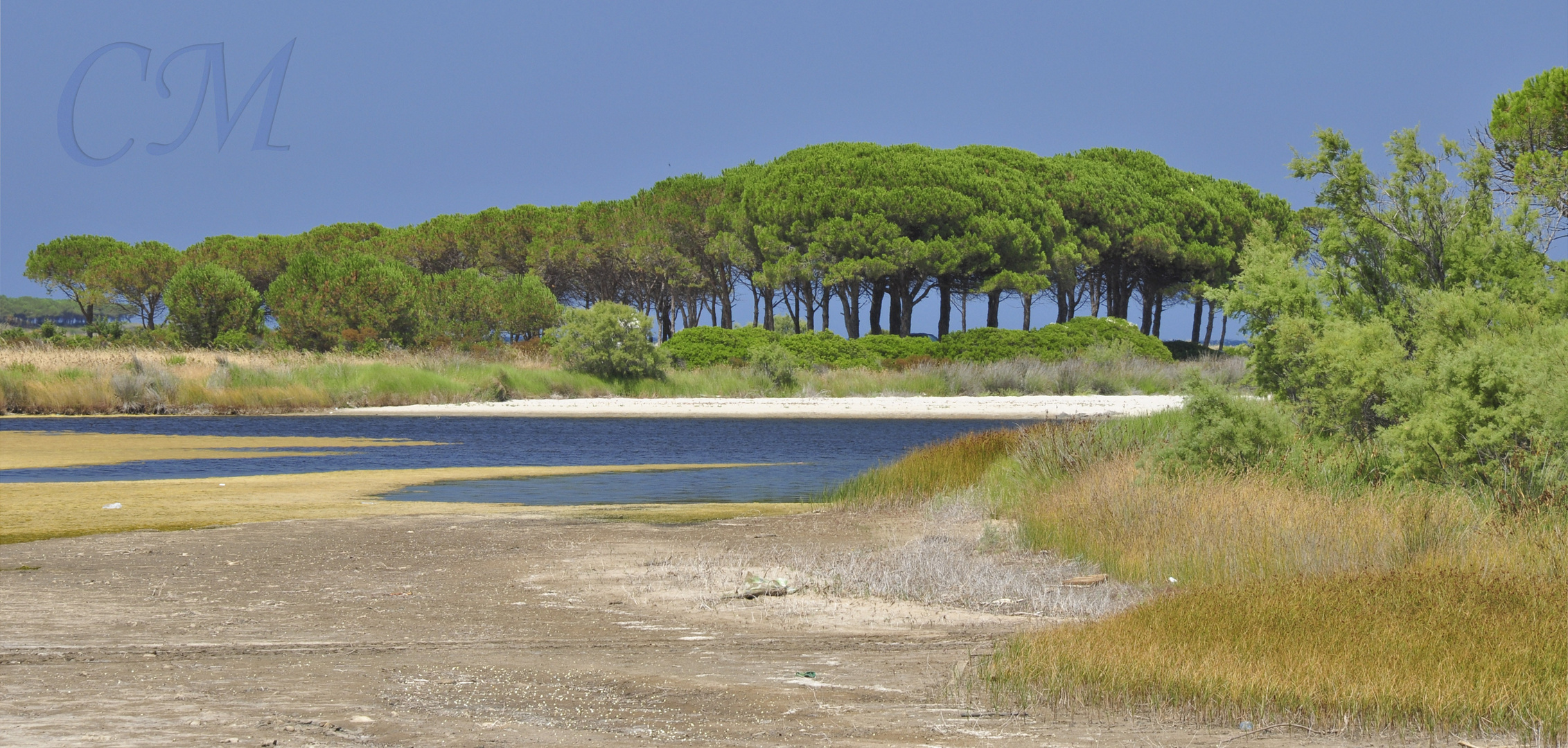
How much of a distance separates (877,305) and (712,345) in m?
10.1

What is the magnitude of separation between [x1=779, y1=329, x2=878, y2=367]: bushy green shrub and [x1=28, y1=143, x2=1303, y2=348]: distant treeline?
11.9 feet

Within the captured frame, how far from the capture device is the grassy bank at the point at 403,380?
35500 mm

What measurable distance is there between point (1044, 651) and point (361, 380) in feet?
115

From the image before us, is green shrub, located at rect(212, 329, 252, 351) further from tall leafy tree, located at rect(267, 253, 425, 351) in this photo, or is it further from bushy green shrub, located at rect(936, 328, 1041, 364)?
bushy green shrub, located at rect(936, 328, 1041, 364)

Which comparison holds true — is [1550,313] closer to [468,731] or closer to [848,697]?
[848,697]

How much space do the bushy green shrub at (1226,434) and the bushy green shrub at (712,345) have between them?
31.4m

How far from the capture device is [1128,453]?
550 inches

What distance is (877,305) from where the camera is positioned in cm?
5225

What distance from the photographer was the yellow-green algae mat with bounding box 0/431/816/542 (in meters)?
13.7

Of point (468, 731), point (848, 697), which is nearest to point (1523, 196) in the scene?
point (848, 697)

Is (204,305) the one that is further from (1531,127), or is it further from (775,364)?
(1531,127)

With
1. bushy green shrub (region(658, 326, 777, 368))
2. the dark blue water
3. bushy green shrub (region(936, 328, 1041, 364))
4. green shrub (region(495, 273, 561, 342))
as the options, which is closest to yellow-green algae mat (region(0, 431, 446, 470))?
the dark blue water

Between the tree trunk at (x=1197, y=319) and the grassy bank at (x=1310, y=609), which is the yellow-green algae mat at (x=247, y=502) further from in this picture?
the tree trunk at (x=1197, y=319)

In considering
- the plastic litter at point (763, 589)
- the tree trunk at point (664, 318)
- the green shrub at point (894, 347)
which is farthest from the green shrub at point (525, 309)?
the plastic litter at point (763, 589)
